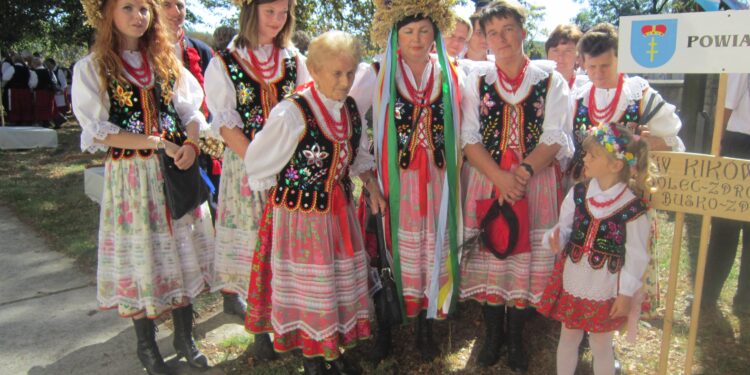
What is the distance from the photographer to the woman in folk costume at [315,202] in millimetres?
2502

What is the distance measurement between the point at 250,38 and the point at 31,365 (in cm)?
234

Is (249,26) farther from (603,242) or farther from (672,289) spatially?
(672,289)

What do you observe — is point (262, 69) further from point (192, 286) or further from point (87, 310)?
point (87, 310)

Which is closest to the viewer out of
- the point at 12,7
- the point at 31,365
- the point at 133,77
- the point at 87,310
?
the point at 133,77

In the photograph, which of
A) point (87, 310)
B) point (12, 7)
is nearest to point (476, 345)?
point (87, 310)

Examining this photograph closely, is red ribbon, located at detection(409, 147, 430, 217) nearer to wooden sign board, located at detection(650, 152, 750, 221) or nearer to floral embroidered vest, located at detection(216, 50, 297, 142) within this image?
floral embroidered vest, located at detection(216, 50, 297, 142)

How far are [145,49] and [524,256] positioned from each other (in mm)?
2303

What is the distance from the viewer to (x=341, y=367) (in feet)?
9.71

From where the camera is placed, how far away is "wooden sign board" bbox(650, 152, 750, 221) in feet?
7.45

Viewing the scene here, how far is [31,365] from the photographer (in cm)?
324

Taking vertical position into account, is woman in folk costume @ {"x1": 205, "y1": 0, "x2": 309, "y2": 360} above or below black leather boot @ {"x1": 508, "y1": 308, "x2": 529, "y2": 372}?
above

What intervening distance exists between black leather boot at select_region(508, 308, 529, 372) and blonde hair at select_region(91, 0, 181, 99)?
88.6 inches

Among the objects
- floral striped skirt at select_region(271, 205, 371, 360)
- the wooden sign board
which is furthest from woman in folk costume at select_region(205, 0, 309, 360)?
the wooden sign board

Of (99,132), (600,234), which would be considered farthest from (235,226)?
(600,234)
